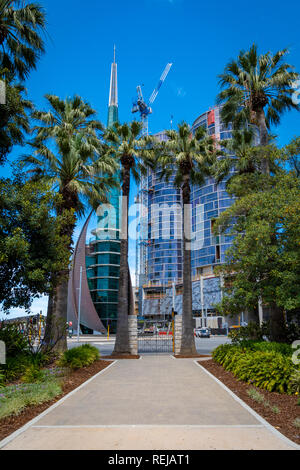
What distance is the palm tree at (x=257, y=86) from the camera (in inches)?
674

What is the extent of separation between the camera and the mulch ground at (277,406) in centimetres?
598

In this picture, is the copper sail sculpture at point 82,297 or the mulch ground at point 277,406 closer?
the mulch ground at point 277,406

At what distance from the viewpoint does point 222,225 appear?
17.3m

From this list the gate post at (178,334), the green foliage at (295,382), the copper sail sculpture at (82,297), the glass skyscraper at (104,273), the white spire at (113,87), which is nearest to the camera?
the green foliage at (295,382)

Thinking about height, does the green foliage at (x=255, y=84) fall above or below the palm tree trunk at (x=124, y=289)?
above

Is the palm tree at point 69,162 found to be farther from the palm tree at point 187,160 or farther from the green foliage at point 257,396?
the green foliage at point 257,396

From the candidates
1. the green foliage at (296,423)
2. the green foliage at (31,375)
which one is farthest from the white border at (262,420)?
the green foliage at (31,375)

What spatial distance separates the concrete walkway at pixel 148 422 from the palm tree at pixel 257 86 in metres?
11.7

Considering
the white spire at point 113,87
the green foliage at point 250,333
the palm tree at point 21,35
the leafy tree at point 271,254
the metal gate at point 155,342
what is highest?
the white spire at point 113,87

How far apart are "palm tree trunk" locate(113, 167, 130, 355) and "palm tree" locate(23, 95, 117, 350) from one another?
1.58m

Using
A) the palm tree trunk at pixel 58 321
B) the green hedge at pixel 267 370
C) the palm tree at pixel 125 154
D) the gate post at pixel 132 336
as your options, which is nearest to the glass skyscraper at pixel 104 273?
the palm tree at pixel 125 154

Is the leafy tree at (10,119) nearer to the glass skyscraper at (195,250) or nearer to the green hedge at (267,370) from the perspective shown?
the green hedge at (267,370)

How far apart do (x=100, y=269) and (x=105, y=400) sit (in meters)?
67.6

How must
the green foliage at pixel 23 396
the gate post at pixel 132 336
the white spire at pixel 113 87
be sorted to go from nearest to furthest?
the green foliage at pixel 23 396, the gate post at pixel 132 336, the white spire at pixel 113 87
